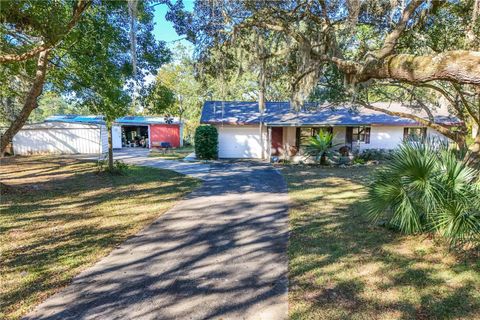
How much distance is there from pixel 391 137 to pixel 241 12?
14.8 metres

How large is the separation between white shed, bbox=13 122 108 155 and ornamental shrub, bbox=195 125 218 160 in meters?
8.37

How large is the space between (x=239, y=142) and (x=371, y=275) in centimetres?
1457

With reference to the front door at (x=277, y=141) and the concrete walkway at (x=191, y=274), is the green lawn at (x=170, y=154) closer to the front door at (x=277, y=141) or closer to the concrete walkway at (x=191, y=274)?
the front door at (x=277, y=141)

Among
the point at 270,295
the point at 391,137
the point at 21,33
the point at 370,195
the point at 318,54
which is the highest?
the point at 21,33

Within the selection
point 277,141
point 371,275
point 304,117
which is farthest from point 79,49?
point 304,117

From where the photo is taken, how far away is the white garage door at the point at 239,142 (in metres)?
17.8

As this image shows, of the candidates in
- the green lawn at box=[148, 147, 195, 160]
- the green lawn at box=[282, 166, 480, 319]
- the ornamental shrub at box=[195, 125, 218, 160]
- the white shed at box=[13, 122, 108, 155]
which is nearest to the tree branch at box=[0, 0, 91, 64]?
the green lawn at box=[282, 166, 480, 319]

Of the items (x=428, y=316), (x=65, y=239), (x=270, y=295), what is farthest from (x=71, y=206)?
(x=428, y=316)

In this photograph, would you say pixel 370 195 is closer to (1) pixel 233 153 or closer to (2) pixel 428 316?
(2) pixel 428 316

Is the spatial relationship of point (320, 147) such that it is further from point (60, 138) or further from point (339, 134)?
point (60, 138)

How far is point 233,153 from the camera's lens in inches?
707

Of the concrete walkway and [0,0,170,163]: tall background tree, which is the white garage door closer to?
[0,0,170,163]: tall background tree

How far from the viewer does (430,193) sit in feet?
13.8

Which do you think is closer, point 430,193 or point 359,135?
point 430,193
